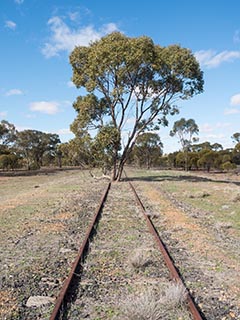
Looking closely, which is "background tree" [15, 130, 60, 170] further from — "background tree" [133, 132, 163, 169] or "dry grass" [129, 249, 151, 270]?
"dry grass" [129, 249, 151, 270]

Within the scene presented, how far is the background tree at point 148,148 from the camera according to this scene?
82.9 m

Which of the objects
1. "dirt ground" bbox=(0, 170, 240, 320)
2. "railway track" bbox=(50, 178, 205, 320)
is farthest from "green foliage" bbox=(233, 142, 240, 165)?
"railway track" bbox=(50, 178, 205, 320)

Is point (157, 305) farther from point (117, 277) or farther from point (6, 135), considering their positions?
point (6, 135)

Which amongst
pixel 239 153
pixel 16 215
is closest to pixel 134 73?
pixel 16 215

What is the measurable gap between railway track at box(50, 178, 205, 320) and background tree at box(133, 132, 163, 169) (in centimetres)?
7290

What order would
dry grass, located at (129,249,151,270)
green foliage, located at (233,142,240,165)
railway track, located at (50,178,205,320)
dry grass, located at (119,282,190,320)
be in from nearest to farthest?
1. dry grass, located at (119,282,190,320)
2. railway track, located at (50,178,205,320)
3. dry grass, located at (129,249,151,270)
4. green foliage, located at (233,142,240,165)

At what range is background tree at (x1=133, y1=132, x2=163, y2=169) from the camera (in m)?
82.9

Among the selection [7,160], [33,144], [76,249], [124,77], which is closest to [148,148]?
[33,144]

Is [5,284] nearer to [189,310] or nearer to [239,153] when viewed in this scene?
[189,310]

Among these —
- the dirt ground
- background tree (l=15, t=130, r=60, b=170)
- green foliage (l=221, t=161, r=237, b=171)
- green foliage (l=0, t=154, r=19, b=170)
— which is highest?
background tree (l=15, t=130, r=60, b=170)

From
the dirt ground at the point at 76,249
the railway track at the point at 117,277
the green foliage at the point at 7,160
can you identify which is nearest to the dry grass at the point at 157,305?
the railway track at the point at 117,277

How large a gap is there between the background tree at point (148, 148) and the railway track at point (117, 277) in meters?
72.9

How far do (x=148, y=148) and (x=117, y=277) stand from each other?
8157 centimetres

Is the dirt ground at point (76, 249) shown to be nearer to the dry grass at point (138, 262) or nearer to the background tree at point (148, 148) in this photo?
the dry grass at point (138, 262)
